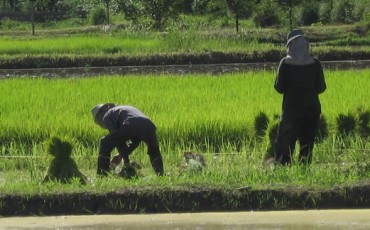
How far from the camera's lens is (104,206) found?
777 cm

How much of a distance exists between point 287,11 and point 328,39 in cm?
413

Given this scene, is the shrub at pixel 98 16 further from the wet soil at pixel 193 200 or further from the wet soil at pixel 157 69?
the wet soil at pixel 193 200

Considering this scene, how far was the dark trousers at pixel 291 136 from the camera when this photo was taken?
891cm

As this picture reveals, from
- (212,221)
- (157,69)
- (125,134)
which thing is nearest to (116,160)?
(125,134)

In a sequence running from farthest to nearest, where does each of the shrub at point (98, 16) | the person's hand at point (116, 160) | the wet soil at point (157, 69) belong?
the shrub at point (98, 16) < the wet soil at point (157, 69) < the person's hand at point (116, 160)

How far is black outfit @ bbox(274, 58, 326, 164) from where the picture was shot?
8.88 m

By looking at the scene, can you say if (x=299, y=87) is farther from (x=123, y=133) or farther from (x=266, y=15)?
(x=266, y=15)

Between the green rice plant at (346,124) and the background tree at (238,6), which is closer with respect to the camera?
the green rice plant at (346,124)

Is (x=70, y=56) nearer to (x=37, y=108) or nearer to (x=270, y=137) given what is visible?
(x=37, y=108)

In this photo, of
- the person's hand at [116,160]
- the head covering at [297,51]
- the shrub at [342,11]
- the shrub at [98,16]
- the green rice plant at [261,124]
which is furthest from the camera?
the shrub at [98,16]

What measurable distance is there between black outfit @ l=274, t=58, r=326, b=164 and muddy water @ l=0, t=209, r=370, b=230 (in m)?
1.49

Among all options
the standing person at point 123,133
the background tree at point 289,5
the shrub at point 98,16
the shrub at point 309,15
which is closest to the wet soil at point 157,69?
the standing person at point 123,133

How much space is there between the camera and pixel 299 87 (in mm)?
8891

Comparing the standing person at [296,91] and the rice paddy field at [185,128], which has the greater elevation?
the standing person at [296,91]
